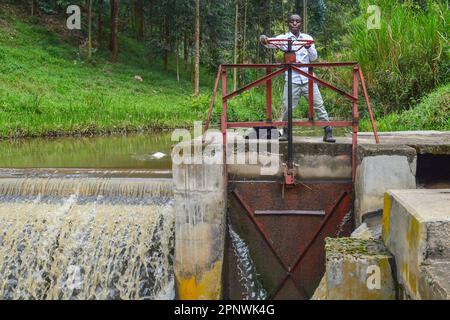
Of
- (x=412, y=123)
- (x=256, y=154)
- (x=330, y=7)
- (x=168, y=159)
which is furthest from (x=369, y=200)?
(x=330, y=7)

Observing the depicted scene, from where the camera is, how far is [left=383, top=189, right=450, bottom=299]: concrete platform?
3396 millimetres

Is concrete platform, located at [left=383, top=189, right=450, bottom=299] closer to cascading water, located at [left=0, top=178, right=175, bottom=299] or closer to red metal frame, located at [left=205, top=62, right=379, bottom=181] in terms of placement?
red metal frame, located at [left=205, top=62, right=379, bottom=181]

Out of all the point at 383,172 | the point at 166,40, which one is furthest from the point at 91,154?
the point at 166,40

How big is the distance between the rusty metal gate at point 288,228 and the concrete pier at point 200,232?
0.40m

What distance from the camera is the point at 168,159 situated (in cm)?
1134

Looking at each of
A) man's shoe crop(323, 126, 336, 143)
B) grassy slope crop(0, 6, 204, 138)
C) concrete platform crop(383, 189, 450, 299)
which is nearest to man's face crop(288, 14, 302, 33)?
man's shoe crop(323, 126, 336, 143)

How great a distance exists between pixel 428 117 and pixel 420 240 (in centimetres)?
629

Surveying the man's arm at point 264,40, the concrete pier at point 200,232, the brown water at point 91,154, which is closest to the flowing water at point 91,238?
the concrete pier at point 200,232

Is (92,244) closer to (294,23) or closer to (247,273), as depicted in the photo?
(247,273)

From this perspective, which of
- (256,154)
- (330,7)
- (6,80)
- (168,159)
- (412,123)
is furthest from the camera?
(330,7)

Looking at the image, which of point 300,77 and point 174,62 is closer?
point 300,77

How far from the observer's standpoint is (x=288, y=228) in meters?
6.49
